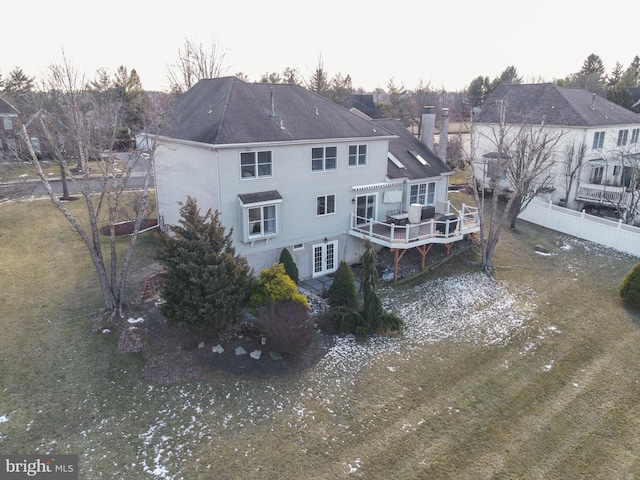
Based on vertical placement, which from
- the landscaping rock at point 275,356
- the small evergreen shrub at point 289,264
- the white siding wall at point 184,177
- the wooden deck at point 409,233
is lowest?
the landscaping rock at point 275,356

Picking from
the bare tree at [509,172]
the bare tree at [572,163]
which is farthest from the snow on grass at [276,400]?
the bare tree at [572,163]

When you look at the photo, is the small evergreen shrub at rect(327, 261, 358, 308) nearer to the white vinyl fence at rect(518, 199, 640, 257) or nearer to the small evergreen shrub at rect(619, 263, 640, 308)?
→ the small evergreen shrub at rect(619, 263, 640, 308)

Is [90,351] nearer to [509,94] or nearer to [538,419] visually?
[538,419]

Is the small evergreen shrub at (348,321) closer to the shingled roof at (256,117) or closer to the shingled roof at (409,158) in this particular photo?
the shingled roof at (256,117)

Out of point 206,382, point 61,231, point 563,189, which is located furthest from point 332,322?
point 563,189

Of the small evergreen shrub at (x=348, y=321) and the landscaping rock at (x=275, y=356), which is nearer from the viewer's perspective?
the landscaping rock at (x=275, y=356)

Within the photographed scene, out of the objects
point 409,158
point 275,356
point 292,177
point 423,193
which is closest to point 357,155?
point 292,177
